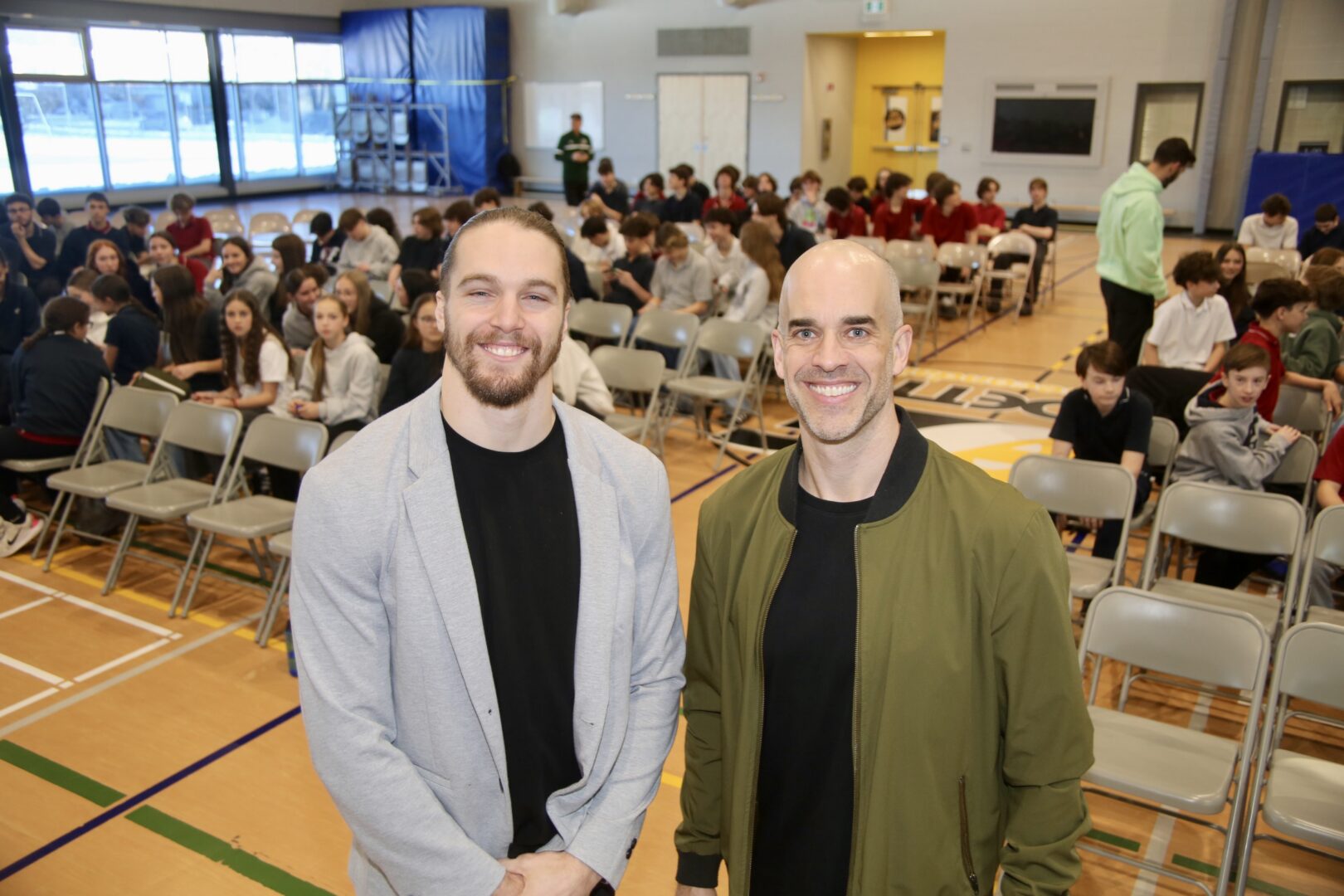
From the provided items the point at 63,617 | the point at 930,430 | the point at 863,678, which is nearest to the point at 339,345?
the point at 63,617

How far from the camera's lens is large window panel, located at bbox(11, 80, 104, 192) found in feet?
55.4

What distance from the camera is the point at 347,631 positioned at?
166 centimetres

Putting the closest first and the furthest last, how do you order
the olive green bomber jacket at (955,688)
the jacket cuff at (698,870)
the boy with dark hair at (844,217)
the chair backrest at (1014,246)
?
the olive green bomber jacket at (955,688)
the jacket cuff at (698,870)
the boy with dark hair at (844,217)
the chair backrest at (1014,246)

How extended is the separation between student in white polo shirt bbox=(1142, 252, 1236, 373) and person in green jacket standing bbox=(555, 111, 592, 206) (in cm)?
1296

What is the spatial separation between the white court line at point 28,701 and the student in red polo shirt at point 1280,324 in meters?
5.72

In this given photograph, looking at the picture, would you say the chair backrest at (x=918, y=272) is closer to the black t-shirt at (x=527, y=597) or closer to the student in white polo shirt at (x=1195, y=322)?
the student in white polo shirt at (x=1195, y=322)

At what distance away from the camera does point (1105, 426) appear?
15.7 feet

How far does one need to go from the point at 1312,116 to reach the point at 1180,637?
50.8 ft

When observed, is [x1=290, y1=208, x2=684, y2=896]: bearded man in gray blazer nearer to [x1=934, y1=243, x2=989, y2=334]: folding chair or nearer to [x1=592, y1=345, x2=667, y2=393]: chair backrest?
[x1=592, y1=345, x2=667, y2=393]: chair backrest

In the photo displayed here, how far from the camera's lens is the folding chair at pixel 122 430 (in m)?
5.34

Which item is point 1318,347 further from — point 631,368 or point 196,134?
point 196,134

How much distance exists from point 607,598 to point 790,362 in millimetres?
509

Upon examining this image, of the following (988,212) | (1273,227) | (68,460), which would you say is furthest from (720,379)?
(1273,227)

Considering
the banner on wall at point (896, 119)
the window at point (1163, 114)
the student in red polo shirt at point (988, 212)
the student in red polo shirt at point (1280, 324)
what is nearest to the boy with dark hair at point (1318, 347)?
the student in red polo shirt at point (1280, 324)
